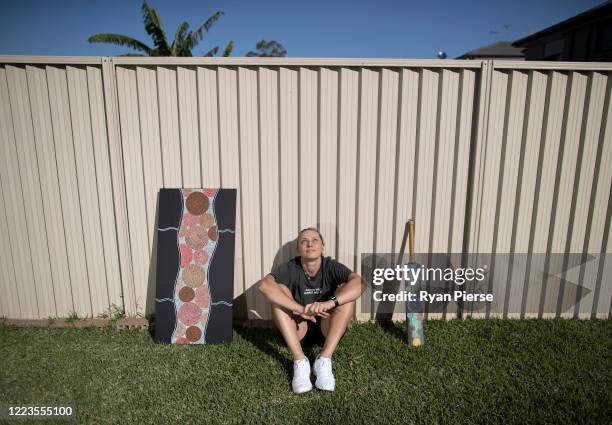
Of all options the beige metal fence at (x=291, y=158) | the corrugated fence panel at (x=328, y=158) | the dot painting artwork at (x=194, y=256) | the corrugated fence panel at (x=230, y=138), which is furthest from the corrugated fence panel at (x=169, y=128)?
the corrugated fence panel at (x=328, y=158)

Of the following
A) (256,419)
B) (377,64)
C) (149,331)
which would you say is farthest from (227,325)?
(377,64)

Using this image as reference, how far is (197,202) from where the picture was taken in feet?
10.4

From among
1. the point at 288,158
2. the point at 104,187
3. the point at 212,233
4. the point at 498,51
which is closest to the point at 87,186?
the point at 104,187

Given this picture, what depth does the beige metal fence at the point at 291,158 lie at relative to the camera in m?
3.03

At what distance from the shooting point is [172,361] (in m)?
2.77

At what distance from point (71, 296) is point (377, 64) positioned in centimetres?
356

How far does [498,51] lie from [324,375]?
105 ft

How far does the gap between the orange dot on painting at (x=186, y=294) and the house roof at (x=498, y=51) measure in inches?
1181

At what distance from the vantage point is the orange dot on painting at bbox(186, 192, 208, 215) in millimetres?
3170

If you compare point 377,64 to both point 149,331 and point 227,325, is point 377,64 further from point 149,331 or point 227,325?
point 149,331

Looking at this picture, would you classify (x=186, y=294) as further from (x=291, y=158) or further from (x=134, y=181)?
(x=291, y=158)

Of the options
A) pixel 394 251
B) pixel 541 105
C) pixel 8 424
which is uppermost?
pixel 541 105

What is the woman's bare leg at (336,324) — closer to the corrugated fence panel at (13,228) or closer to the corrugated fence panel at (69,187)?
the corrugated fence panel at (69,187)

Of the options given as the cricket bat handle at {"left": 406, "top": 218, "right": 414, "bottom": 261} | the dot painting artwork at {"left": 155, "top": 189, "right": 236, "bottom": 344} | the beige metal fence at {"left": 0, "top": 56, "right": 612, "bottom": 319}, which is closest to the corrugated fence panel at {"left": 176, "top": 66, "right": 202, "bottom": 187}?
the beige metal fence at {"left": 0, "top": 56, "right": 612, "bottom": 319}
